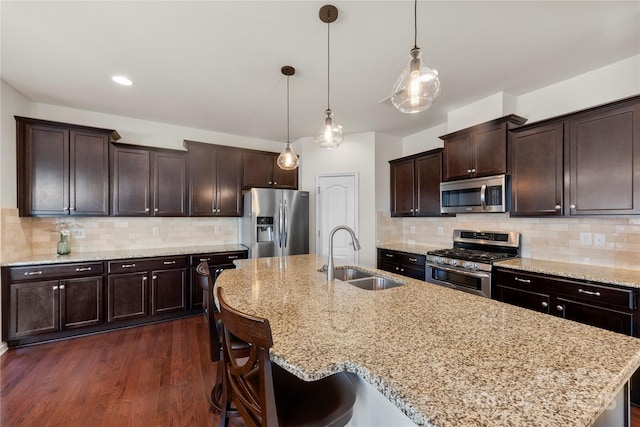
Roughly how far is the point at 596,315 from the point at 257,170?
4063 millimetres

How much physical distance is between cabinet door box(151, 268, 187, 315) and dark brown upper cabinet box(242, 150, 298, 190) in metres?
1.57

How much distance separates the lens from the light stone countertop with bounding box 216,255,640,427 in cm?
65

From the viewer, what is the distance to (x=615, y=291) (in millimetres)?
1947

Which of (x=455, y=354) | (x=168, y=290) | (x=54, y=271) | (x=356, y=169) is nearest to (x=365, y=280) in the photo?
(x=455, y=354)

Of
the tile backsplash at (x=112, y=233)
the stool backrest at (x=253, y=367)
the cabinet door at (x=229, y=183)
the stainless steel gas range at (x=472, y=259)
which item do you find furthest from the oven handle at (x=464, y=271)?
the tile backsplash at (x=112, y=233)

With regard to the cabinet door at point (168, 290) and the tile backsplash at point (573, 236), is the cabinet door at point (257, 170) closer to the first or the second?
the cabinet door at point (168, 290)

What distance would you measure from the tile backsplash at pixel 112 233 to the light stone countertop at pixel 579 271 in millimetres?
3746

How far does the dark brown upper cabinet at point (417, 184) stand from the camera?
147 inches

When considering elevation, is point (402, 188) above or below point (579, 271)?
above

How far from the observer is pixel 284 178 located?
4539 millimetres

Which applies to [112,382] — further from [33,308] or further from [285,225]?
[285,225]

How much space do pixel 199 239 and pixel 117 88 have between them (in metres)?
2.17

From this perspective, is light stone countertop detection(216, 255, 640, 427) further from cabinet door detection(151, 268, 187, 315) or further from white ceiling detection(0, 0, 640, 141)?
cabinet door detection(151, 268, 187, 315)

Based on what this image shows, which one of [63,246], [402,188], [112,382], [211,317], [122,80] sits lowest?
[112,382]
